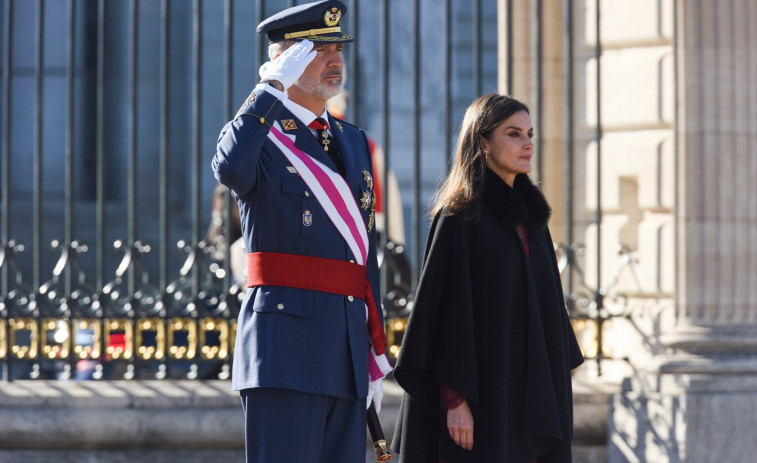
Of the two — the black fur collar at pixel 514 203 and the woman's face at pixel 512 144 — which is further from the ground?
the woman's face at pixel 512 144

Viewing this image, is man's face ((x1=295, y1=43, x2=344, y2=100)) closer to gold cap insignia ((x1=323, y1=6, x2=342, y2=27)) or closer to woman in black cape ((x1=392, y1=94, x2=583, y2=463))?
gold cap insignia ((x1=323, y1=6, x2=342, y2=27))

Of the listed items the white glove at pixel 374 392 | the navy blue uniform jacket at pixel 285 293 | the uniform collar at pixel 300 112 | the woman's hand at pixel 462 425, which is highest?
the uniform collar at pixel 300 112

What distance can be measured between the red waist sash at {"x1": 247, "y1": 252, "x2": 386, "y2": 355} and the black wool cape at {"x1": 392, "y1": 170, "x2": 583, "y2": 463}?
369 millimetres

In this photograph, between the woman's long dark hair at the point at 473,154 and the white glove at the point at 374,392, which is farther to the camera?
the woman's long dark hair at the point at 473,154

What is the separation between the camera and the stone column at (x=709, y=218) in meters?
5.50

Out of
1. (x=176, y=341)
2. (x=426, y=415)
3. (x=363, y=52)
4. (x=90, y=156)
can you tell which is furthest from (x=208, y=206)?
(x=426, y=415)

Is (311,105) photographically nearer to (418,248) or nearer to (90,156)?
(418,248)

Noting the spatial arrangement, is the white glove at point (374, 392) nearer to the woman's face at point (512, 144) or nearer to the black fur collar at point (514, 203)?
the black fur collar at point (514, 203)

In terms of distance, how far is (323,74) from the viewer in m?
3.64

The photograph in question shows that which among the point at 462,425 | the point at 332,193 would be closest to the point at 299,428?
the point at 462,425

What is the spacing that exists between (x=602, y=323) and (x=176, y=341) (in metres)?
1.94

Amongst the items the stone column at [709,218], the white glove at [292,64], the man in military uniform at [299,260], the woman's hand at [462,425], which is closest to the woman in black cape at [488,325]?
the woman's hand at [462,425]

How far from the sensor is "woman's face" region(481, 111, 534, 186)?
3.99 m

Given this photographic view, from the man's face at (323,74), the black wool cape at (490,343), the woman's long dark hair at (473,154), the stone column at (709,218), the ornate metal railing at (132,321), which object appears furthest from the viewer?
the ornate metal railing at (132,321)
